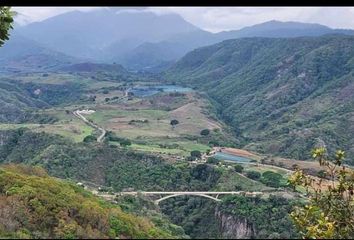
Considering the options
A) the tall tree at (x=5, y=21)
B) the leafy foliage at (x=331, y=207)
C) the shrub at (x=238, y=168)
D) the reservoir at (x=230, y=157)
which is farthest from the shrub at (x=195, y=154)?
the leafy foliage at (x=331, y=207)

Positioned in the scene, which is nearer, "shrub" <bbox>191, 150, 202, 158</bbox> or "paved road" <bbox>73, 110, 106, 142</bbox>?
"shrub" <bbox>191, 150, 202, 158</bbox>

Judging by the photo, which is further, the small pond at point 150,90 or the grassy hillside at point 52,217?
the small pond at point 150,90

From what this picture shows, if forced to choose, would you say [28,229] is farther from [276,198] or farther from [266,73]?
[266,73]

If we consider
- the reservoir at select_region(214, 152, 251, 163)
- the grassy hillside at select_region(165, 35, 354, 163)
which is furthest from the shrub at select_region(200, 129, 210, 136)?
the reservoir at select_region(214, 152, 251, 163)

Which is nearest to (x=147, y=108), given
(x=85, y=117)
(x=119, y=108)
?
(x=119, y=108)

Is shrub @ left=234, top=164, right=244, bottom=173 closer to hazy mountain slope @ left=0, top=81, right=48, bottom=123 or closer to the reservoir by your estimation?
the reservoir

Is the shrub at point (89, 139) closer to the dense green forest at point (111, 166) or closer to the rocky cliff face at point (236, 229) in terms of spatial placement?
the dense green forest at point (111, 166)

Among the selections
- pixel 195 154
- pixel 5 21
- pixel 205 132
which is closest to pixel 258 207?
pixel 195 154

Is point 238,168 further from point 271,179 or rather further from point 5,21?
point 5,21
